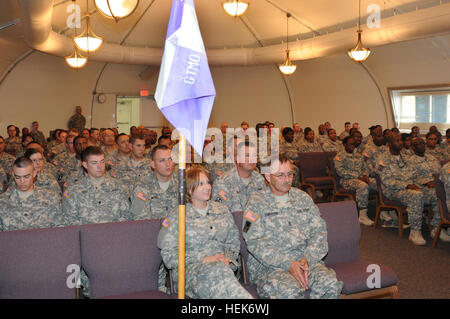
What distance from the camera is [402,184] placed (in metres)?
6.16

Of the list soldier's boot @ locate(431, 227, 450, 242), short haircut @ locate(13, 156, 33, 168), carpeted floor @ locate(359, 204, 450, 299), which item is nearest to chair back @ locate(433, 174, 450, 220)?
carpeted floor @ locate(359, 204, 450, 299)

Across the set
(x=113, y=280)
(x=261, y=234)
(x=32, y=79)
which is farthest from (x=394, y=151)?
(x=32, y=79)

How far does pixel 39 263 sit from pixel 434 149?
7.64m

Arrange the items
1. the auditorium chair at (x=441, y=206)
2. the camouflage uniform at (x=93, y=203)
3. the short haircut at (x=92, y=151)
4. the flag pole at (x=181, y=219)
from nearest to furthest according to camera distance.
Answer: the flag pole at (x=181, y=219) → the camouflage uniform at (x=93, y=203) → the short haircut at (x=92, y=151) → the auditorium chair at (x=441, y=206)

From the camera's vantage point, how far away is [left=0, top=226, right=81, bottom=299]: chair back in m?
2.77

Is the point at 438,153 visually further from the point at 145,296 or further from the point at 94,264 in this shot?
the point at 94,264

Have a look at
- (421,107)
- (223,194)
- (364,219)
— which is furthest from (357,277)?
(421,107)

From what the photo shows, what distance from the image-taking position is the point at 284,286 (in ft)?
9.38

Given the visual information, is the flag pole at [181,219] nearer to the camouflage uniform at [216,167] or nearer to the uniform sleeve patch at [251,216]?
the uniform sleeve patch at [251,216]

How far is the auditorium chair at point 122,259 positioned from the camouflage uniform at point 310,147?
296 inches

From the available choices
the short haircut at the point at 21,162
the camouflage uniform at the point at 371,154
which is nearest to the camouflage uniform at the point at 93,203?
the short haircut at the point at 21,162

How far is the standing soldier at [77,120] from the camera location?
1422 centimetres

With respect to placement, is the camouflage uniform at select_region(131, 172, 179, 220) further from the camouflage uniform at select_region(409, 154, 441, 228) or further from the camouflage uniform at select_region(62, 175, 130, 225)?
the camouflage uniform at select_region(409, 154, 441, 228)

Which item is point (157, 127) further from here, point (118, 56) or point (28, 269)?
point (28, 269)
